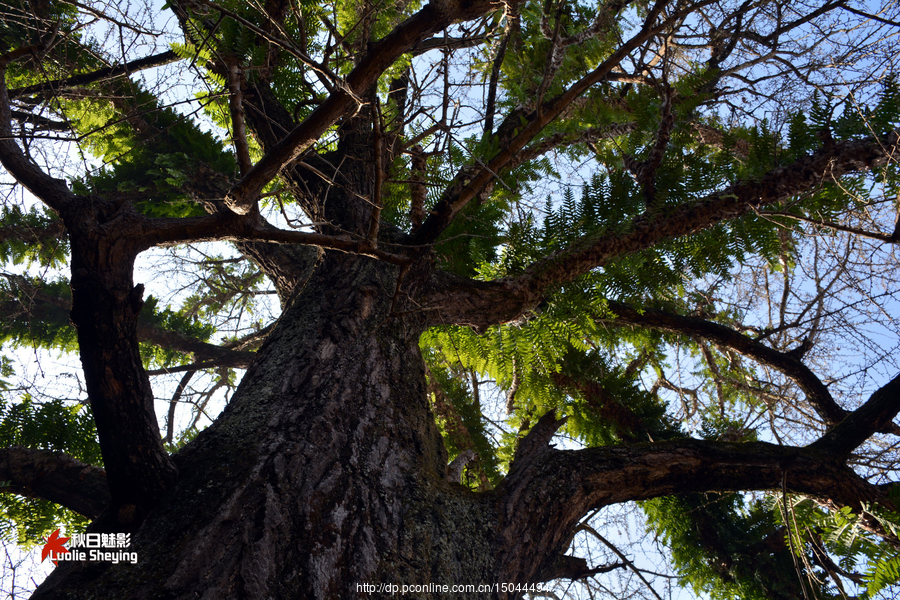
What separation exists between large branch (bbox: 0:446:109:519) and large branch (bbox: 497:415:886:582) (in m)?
1.43

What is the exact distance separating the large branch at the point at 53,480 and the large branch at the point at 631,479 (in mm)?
1434

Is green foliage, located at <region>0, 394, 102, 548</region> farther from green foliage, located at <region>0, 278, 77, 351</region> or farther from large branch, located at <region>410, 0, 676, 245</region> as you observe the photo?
green foliage, located at <region>0, 278, 77, 351</region>

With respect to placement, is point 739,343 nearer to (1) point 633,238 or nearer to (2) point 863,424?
(2) point 863,424

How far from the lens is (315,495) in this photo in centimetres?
152

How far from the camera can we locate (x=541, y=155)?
388 centimetres

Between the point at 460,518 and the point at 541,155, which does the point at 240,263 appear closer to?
the point at 541,155

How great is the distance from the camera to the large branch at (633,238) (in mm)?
Answer: 2223

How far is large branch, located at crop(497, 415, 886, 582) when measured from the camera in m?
1.77

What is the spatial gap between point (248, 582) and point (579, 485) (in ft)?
3.81

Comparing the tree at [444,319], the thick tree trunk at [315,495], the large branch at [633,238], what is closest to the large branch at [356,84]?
the tree at [444,319]

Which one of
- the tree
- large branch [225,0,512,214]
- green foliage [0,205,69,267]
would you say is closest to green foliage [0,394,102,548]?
the tree

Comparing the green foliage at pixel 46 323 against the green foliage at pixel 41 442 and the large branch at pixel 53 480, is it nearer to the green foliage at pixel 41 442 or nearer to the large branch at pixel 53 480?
the green foliage at pixel 41 442

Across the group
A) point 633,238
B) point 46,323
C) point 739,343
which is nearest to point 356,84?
point 633,238

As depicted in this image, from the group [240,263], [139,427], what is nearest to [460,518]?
[139,427]
